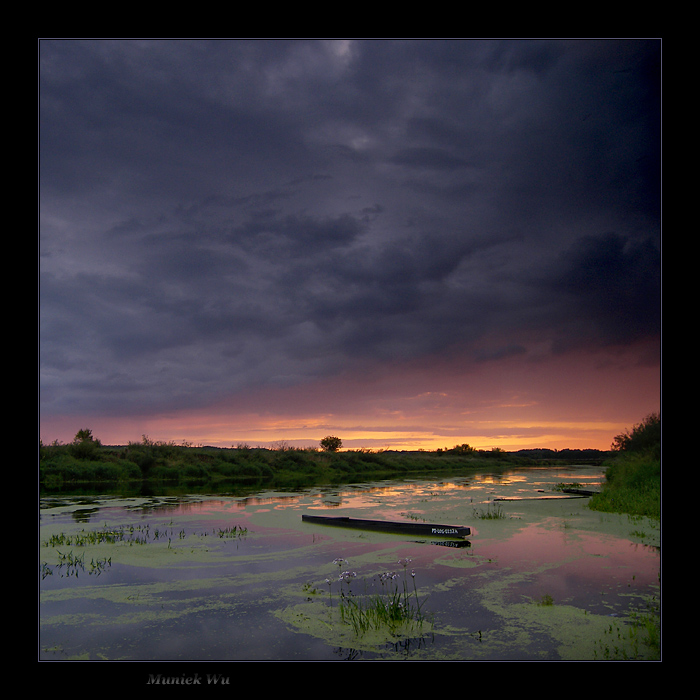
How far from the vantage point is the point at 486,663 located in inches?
151

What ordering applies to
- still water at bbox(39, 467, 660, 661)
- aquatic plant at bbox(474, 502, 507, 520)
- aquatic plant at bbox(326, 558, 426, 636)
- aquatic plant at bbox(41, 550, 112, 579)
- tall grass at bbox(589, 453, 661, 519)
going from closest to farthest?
still water at bbox(39, 467, 660, 661), aquatic plant at bbox(326, 558, 426, 636), aquatic plant at bbox(41, 550, 112, 579), tall grass at bbox(589, 453, 661, 519), aquatic plant at bbox(474, 502, 507, 520)

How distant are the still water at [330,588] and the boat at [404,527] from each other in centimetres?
19

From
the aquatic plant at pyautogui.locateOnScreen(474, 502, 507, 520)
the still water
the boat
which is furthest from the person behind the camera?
the aquatic plant at pyautogui.locateOnScreen(474, 502, 507, 520)

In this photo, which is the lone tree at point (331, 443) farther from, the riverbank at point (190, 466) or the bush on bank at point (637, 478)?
the bush on bank at point (637, 478)

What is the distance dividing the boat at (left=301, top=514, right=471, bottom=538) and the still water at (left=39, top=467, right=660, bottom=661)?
185 millimetres

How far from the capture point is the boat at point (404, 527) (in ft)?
36.6

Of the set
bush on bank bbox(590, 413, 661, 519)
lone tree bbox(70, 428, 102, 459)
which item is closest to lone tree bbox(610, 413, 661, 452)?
bush on bank bbox(590, 413, 661, 519)

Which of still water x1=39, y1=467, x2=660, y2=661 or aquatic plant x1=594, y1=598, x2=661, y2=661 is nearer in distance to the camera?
aquatic plant x1=594, y1=598, x2=661, y2=661

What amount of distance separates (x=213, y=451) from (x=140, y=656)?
121 ft

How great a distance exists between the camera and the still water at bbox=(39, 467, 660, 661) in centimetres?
548

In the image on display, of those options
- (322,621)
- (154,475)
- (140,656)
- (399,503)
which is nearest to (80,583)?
(140,656)

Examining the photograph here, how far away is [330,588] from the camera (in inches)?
296

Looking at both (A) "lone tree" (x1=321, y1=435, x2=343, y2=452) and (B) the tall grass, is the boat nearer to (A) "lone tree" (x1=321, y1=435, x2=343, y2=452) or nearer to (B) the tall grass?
(B) the tall grass
